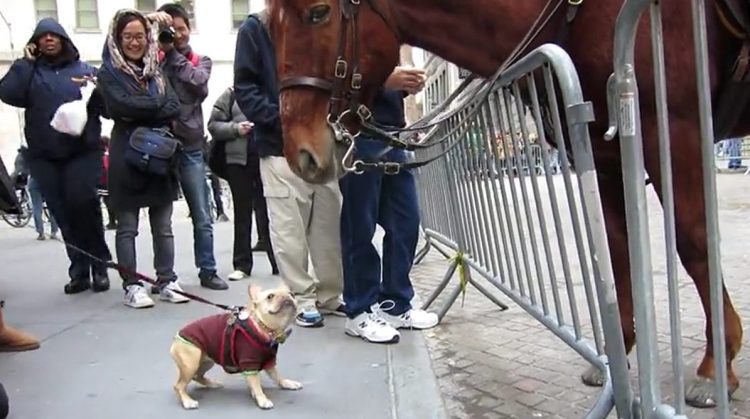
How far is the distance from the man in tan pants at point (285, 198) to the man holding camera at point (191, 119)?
1304 mm

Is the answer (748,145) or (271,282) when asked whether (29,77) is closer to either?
(271,282)

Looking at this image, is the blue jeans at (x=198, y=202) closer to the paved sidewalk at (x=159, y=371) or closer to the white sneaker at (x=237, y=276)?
the white sneaker at (x=237, y=276)

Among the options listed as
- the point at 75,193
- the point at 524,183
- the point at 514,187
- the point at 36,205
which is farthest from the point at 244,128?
the point at 36,205

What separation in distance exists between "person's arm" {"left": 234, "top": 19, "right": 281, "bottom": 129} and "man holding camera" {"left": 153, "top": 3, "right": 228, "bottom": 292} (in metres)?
1.32

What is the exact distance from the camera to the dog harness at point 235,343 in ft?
10.6

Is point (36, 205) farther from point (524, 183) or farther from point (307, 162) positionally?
point (524, 183)

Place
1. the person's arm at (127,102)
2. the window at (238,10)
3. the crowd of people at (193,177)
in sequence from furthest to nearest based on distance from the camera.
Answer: the window at (238,10)
the person's arm at (127,102)
the crowd of people at (193,177)

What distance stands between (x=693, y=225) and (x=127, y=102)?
4.06 metres

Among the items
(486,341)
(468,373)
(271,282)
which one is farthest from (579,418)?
(271,282)

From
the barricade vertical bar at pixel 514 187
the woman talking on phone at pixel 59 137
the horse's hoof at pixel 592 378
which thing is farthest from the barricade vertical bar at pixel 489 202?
the woman talking on phone at pixel 59 137

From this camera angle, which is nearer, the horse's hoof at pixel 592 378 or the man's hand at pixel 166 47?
the horse's hoof at pixel 592 378

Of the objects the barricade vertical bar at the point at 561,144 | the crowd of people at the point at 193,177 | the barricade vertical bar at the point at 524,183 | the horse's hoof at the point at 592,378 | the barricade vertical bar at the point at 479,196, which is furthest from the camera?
the crowd of people at the point at 193,177

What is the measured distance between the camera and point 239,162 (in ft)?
21.9

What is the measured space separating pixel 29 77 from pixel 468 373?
14.2 ft
